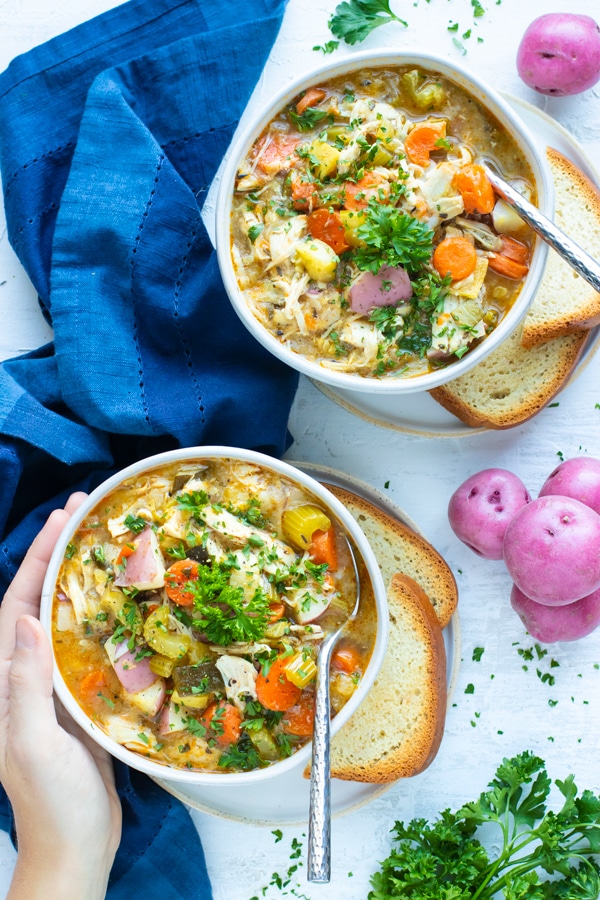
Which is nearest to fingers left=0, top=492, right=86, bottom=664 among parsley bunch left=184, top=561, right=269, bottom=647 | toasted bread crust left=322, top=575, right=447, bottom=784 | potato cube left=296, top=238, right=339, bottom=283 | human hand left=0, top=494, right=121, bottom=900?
human hand left=0, top=494, right=121, bottom=900

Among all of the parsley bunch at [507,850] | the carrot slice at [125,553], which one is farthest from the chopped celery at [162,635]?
the parsley bunch at [507,850]

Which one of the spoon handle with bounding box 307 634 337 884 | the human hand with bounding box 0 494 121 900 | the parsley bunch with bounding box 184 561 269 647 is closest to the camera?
the spoon handle with bounding box 307 634 337 884

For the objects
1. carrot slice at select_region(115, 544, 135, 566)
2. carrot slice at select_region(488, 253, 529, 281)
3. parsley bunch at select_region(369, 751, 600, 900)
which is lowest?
parsley bunch at select_region(369, 751, 600, 900)

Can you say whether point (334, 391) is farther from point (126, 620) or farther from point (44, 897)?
point (44, 897)

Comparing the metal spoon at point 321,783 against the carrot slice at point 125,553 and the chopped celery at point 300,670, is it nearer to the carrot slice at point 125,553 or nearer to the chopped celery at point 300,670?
the chopped celery at point 300,670

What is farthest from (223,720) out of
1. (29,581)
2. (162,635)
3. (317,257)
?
(317,257)

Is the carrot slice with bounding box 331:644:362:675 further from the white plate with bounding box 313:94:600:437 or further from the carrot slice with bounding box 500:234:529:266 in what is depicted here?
the carrot slice with bounding box 500:234:529:266
